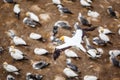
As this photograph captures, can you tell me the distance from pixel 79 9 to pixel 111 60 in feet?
2.05

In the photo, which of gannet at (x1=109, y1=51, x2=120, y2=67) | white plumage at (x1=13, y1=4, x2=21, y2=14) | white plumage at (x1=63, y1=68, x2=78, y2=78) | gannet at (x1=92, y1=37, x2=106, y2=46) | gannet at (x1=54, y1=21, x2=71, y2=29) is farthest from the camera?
white plumage at (x1=13, y1=4, x2=21, y2=14)

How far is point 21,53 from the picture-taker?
291cm

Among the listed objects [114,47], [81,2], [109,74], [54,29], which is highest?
[81,2]

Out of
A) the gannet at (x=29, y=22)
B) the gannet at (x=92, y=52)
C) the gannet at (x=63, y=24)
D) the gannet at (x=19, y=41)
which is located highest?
the gannet at (x=29, y=22)

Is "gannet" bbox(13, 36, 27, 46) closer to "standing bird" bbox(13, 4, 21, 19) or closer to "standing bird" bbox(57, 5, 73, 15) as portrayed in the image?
"standing bird" bbox(13, 4, 21, 19)

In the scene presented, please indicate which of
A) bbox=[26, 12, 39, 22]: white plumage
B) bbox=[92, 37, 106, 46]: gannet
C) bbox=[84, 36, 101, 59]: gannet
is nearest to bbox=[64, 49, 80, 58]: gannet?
bbox=[84, 36, 101, 59]: gannet

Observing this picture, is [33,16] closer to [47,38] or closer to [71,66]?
[47,38]

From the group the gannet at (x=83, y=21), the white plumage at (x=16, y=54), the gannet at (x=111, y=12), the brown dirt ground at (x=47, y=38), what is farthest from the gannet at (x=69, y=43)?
the gannet at (x=111, y=12)

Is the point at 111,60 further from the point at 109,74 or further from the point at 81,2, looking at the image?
the point at 81,2

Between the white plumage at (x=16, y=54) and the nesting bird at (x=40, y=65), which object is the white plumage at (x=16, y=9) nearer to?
the white plumage at (x=16, y=54)

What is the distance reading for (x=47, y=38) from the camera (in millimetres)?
3041

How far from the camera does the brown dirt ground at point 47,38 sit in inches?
113

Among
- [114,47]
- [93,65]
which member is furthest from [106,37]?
[93,65]

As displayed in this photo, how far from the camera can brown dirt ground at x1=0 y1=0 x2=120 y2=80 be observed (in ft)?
9.39
